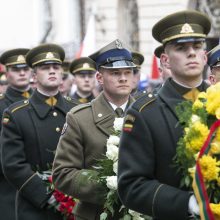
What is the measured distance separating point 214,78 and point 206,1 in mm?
13174

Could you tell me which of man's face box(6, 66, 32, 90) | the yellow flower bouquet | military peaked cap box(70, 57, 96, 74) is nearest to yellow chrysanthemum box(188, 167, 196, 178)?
the yellow flower bouquet

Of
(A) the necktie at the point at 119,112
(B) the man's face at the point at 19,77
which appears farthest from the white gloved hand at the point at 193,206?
(B) the man's face at the point at 19,77

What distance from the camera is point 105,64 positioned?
20.4 ft

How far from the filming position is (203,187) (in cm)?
407

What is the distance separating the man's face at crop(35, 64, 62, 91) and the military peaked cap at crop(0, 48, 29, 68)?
1.64 meters

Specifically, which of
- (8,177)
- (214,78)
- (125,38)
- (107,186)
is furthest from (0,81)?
(125,38)

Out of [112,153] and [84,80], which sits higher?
[112,153]

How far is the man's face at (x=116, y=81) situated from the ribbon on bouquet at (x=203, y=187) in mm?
1904

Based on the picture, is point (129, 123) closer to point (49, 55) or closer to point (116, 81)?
point (116, 81)

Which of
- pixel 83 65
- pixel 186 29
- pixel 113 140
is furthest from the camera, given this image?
pixel 83 65

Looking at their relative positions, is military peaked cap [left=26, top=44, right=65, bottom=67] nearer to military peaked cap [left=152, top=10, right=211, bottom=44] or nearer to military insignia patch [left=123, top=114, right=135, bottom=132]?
military peaked cap [left=152, top=10, right=211, bottom=44]

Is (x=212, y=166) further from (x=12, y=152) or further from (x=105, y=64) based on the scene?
(x=12, y=152)

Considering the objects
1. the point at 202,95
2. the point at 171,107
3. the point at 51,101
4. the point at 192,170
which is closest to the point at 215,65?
the point at 51,101

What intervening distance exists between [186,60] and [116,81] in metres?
1.60
